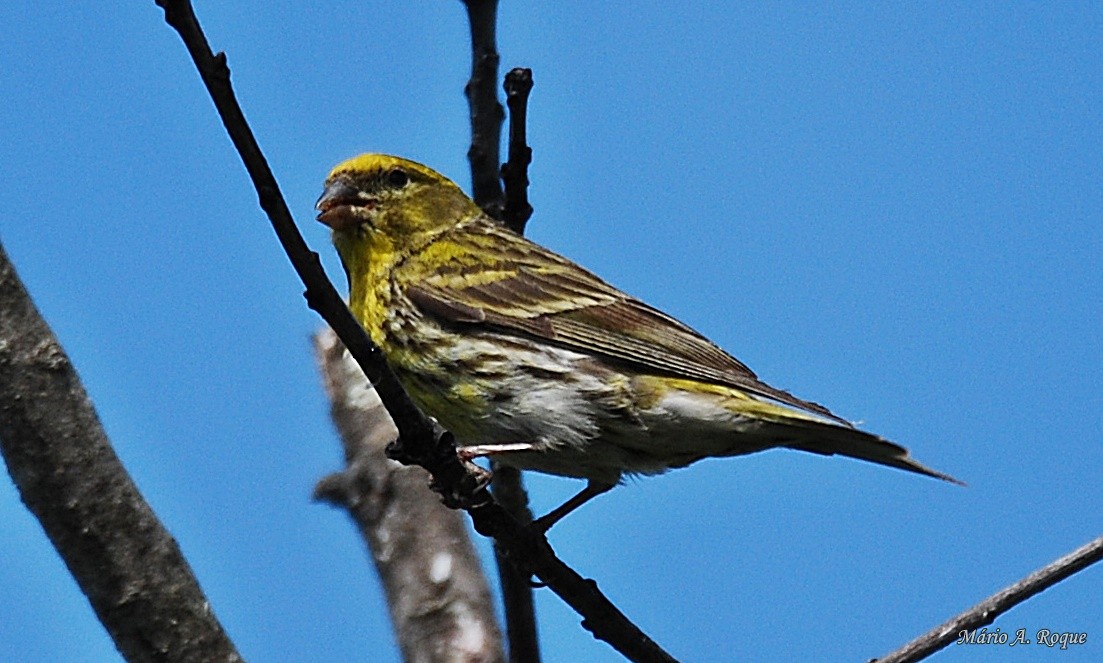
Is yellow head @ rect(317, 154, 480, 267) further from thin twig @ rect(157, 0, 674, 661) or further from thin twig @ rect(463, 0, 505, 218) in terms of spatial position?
thin twig @ rect(157, 0, 674, 661)

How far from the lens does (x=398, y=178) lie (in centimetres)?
693

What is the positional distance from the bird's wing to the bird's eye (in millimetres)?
343

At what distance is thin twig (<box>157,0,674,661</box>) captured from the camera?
3.06 meters

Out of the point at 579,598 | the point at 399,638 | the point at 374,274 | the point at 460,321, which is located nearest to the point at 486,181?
the point at 460,321

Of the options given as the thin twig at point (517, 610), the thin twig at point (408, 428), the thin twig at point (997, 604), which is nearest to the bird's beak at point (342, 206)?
the thin twig at point (517, 610)

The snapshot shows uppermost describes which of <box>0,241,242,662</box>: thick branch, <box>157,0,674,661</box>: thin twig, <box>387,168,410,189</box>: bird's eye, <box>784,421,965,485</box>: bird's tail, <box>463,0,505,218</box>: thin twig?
<box>387,168,410,189</box>: bird's eye

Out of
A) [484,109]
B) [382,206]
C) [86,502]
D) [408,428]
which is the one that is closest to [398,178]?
[382,206]

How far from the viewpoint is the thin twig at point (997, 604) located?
3.70 meters

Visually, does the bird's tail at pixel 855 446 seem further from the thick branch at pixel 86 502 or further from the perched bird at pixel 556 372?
the thick branch at pixel 86 502

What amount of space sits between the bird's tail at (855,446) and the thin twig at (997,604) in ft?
3.16

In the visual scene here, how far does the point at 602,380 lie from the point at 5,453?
254 centimetres

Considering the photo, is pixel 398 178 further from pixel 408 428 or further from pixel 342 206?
pixel 408 428

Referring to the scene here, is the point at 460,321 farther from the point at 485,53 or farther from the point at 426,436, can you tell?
the point at 426,436

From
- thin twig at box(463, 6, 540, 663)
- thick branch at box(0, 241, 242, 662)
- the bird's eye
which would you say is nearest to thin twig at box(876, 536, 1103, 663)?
thin twig at box(463, 6, 540, 663)
